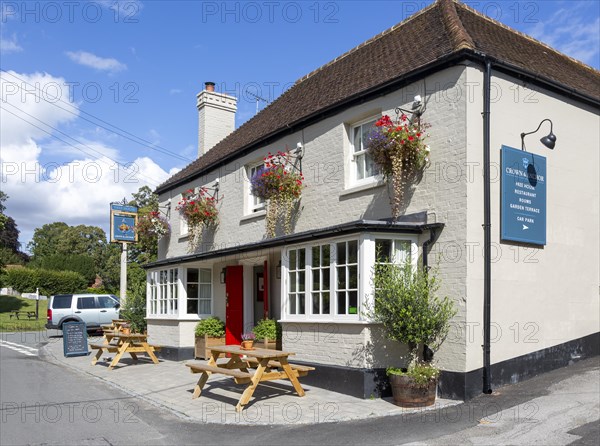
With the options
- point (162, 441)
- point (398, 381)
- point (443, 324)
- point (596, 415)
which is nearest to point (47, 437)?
point (162, 441)

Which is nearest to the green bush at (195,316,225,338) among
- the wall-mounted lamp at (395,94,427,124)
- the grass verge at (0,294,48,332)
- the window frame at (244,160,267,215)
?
the window frame at (244,160,267,215)

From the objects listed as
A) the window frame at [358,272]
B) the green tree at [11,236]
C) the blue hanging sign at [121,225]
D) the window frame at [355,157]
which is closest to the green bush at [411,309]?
the window frame at [358,272]

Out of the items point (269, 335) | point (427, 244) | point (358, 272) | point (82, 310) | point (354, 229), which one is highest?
point (354, 229)

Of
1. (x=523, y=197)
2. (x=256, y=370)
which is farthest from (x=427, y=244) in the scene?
(x=256, y=370)

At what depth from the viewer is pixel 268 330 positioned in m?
12.3

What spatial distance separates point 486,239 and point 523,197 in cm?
129

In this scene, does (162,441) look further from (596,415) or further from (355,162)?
(355,162)

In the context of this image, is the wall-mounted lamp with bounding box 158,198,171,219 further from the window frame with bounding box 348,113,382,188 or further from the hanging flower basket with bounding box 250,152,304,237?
the window frame with bounding box 348,113,382,188

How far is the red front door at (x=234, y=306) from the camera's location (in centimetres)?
1452

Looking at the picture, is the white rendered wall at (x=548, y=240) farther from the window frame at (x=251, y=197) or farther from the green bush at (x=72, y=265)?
the green bush at (x=72, y=265)

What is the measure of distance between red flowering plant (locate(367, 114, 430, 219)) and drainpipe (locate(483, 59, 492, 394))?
97cm

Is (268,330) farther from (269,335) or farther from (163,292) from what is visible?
(163,292)

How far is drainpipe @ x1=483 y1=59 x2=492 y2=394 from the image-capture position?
29.6 feet

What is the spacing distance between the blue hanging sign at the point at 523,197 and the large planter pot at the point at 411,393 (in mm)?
2793
